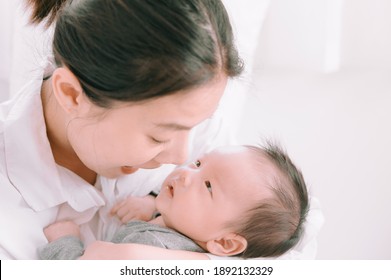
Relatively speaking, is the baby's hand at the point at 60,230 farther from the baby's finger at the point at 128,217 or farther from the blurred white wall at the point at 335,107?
the blurred white wall at the point at 335,107

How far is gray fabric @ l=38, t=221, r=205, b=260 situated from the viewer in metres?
0.90

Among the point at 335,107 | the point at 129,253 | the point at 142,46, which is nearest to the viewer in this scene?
the point at 142,46

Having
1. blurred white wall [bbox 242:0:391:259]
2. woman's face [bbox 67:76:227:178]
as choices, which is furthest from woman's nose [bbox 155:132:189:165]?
blurred white wall [bbox 242:0:391:259]

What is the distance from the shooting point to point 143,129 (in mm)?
812

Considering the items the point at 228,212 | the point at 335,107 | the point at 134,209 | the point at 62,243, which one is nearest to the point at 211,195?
the point at 228,212

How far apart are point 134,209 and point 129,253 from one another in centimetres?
18

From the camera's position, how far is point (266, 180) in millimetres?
943

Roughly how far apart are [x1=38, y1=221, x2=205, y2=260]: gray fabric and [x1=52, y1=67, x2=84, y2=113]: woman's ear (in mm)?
248

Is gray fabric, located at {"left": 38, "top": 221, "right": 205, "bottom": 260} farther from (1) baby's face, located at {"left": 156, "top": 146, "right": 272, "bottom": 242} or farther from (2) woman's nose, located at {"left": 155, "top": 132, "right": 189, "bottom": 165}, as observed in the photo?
(2) woman's nose, located at {"left": 155, "top": 132, "right": 189, "bottom": 165}

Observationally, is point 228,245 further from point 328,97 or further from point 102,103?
point 328,97

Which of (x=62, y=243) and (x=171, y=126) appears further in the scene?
(x=62, y=243)

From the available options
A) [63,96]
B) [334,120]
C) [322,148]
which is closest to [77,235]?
[63,96]

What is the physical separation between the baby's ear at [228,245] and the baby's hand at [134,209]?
5.9 inches

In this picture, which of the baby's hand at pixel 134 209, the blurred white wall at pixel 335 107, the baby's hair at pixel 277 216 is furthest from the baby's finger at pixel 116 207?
the blurred white wall at pixel 335 107
